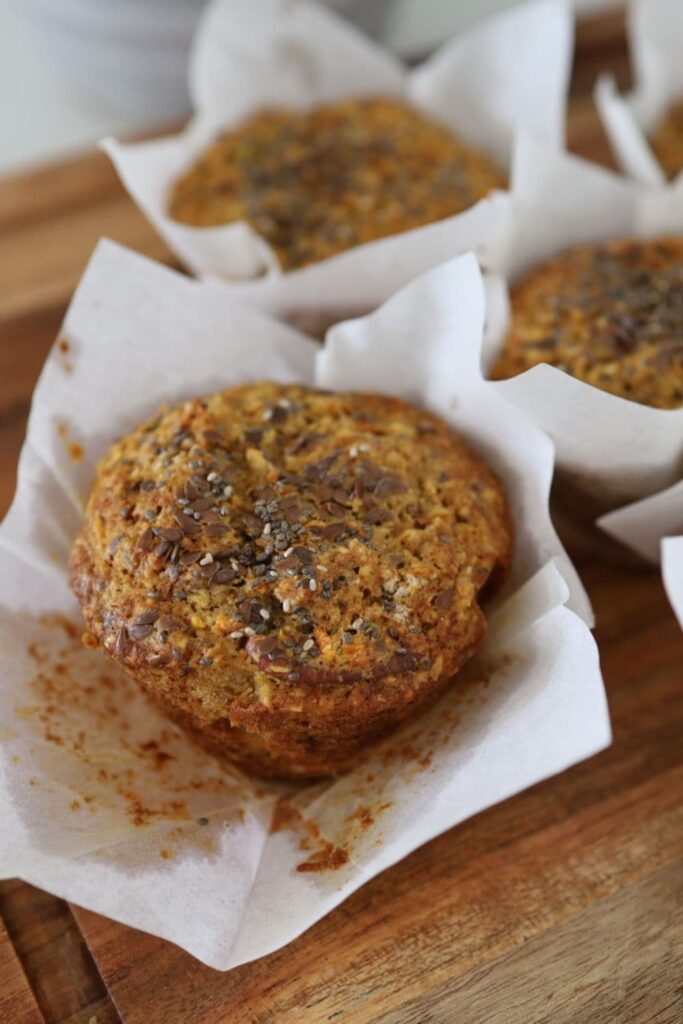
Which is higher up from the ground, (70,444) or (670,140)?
(70,444)

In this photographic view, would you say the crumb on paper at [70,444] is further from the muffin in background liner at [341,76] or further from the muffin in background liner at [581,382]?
the muffin in background liner at [581,382]

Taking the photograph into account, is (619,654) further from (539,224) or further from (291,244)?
(291,244)

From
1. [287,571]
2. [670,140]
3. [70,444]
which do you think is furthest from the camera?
[670,140]

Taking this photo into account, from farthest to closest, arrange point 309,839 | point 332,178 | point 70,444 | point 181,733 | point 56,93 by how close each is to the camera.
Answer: point 56,93 → point 332,178 → point 70,444 → point 181,733 → point 309,839

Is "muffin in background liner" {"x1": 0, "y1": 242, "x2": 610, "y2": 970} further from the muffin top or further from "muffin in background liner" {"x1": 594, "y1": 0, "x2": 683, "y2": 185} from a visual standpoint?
"muffin in background liner" {"x1": 594, "y1": 0, "x2": 683, "y2": 185}

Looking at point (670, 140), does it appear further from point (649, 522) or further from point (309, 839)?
point (309, 839)

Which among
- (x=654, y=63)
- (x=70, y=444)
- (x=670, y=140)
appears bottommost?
(x=670, y=140)

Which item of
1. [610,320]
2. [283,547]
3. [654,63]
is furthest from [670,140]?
[283,547]
